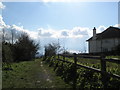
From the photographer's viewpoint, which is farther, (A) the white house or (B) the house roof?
(B) the house roof

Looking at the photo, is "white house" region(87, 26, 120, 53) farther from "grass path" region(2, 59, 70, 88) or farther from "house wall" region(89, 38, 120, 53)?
"grass path" region(2, 59, 70, 88)

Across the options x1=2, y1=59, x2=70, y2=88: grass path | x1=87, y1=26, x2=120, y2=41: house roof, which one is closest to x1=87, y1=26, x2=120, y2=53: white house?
x1=87, y1=26, x2=120, y2=41: house roof

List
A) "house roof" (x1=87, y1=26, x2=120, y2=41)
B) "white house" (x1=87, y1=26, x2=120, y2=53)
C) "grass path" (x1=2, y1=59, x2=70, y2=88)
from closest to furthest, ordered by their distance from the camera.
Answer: "grass path" (x1=2, y1=59, x2=70, y2=88)
"white house" (x1=87, y1=26, x2=120, y2=53)
"house roof" (x1=87, y1=26, x2=120, y2=41)

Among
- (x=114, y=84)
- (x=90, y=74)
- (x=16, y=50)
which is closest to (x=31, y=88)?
(x=90, y=74)

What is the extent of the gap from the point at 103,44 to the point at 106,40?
128 cm

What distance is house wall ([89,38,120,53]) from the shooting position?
127ft

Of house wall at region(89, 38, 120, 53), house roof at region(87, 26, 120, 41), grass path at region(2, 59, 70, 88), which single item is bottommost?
grass path at region(2, 59, 70, 88)

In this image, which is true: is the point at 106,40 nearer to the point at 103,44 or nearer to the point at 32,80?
the point at 103,44

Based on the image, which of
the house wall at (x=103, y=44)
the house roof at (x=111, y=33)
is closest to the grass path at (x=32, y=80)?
the house wall at (x=103, y=44)

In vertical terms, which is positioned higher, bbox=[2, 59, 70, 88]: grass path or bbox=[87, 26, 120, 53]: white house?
bbox=[87, 26, 120, 53]: white house

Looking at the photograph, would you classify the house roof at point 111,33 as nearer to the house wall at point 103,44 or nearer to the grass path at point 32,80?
the house wall at point 103,44

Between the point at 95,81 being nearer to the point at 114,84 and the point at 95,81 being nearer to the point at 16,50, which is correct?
the point at 114,84

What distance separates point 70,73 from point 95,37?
117 ft

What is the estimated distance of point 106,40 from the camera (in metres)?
40.8
